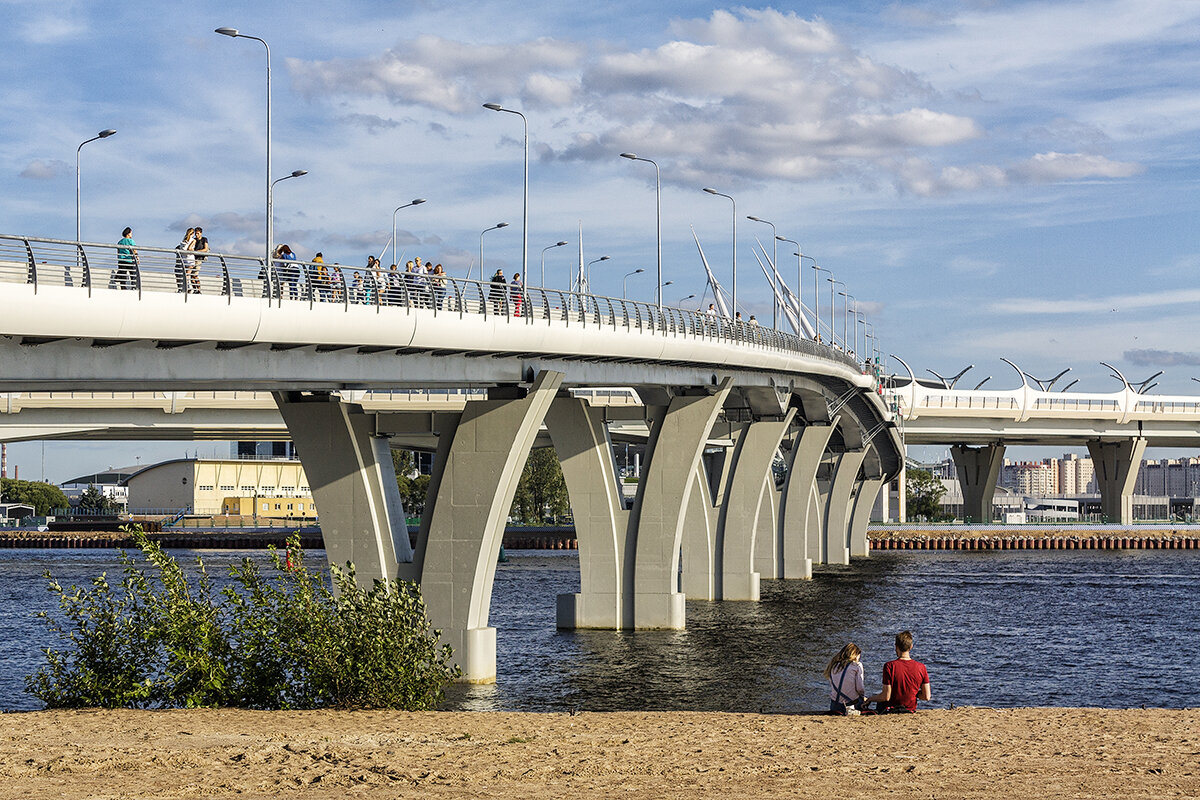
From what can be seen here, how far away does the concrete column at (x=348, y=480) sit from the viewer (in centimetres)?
3406

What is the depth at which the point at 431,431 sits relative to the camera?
38.3 metres

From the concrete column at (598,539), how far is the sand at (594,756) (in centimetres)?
2520

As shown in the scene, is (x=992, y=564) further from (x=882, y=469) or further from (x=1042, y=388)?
(x=1042, y=388)

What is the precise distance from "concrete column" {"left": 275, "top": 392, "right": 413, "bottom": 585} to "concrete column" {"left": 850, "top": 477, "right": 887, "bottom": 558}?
86.8m

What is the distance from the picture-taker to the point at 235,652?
25.9 metres

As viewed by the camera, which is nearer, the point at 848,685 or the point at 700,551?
the point at 848,685

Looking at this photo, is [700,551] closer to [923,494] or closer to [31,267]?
[31,267]

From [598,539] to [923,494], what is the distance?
140267 mm

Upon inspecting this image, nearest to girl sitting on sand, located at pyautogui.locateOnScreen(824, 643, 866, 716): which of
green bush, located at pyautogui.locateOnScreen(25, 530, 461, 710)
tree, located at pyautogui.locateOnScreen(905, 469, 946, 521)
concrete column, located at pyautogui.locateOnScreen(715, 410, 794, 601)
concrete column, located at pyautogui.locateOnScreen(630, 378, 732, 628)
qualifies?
green bush, located at pyautogui.locateOnScreen(25, 530, 461, 710)

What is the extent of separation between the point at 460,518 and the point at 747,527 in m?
32.6

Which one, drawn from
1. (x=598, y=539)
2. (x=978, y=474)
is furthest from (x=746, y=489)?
(x=978, y=474)

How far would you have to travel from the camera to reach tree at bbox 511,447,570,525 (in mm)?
151250

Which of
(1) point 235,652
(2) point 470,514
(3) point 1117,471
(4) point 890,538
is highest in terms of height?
(3) point 1117,471

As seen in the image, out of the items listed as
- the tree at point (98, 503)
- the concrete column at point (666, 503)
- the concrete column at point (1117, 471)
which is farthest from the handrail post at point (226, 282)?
the tree at point (98, 503)
